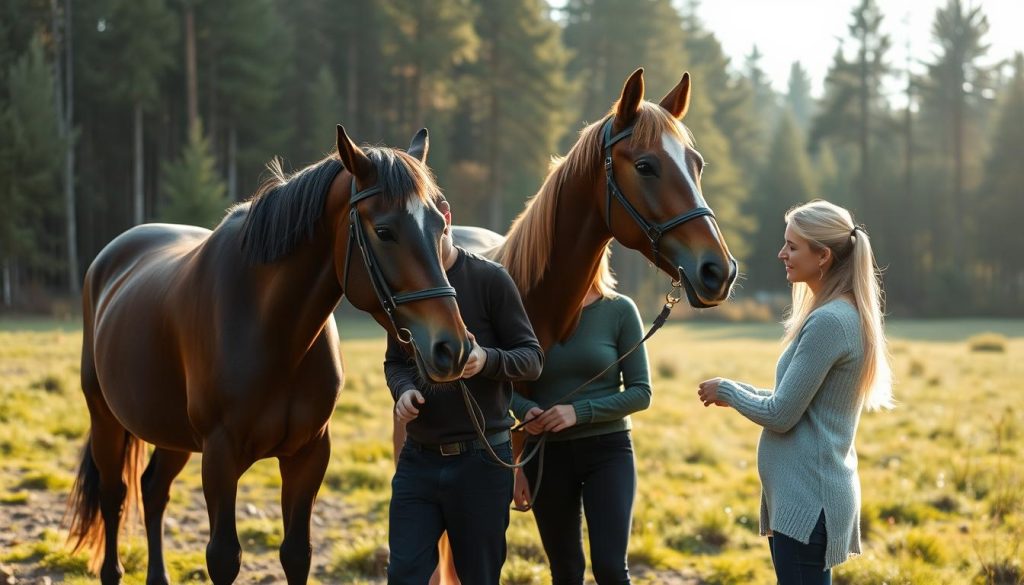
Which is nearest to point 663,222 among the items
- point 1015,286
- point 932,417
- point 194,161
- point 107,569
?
point 107,569

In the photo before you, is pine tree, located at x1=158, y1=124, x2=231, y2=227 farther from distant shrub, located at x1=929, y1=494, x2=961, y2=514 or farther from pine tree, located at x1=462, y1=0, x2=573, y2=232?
distant shrub, located at x1=929, y1=494, x2=961, y2=514

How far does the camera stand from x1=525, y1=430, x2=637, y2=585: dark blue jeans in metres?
3.84

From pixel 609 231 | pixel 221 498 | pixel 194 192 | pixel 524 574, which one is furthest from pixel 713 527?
pixel 194 192

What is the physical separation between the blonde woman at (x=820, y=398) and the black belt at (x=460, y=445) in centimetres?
74

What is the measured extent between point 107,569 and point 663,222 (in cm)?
349

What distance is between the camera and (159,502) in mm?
4977

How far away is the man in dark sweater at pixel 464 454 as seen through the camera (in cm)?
329

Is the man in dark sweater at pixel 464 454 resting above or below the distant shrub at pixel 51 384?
above

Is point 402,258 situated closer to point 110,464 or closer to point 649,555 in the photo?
point 110,464

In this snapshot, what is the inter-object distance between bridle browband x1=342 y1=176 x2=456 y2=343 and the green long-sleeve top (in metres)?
1.05

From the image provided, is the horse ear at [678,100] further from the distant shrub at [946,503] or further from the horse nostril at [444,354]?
the distant shrub at [946,503]

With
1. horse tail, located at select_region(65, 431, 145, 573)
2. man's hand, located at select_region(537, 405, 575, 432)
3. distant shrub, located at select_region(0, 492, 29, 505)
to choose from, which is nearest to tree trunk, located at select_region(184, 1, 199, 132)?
distant shrub, located at select_region(0, 492, 29, 505)

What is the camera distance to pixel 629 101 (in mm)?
3680

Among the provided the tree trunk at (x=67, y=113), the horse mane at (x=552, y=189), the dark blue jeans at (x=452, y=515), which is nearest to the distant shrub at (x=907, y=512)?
the horse mane at (x=552, y=189)
